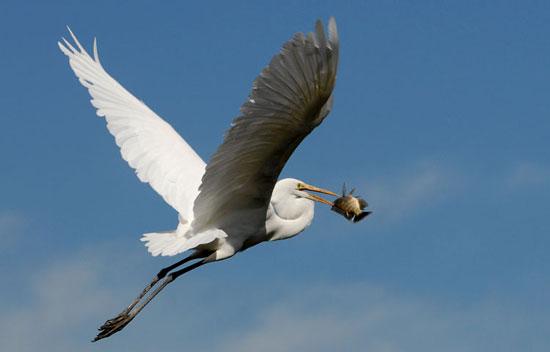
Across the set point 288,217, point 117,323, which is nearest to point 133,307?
point 117,323

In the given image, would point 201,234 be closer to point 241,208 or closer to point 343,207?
point 241,208

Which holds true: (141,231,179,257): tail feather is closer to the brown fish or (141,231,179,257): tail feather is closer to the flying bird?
the flying bird

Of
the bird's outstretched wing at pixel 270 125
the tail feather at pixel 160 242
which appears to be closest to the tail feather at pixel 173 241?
the tail feather at pixel 160 242

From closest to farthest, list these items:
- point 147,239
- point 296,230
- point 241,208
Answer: point 147,239 → point 241,208 → point 296,230

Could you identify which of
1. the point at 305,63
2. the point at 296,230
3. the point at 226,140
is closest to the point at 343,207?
the point at 296,230

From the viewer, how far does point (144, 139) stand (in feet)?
44.2

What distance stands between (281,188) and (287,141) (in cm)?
239

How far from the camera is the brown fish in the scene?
40.8 feet

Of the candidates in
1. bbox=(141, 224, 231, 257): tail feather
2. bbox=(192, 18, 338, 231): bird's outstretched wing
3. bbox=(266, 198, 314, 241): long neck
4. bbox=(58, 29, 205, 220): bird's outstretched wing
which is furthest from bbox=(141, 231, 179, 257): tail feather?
bbox=(266, 198, 314, 241): long neck

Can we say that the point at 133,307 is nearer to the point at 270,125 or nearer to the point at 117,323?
the point at 117,323

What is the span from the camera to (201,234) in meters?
11.6

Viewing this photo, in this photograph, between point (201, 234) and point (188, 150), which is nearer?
point (201, 234)

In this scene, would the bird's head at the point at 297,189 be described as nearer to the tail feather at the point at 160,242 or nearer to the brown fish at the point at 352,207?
the brown fish at the point at 352,207

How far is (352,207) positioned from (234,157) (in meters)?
2.19
